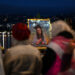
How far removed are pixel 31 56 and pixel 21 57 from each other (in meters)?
0.11

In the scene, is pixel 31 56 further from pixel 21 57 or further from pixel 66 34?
pixel 66 34

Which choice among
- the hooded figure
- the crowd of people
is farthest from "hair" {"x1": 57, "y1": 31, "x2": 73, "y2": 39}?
the hooded figure

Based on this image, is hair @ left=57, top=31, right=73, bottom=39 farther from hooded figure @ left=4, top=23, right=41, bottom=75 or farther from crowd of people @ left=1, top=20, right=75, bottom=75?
hooded figure @ left=4, top=23, right=41, bottom=75

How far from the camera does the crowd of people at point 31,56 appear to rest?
2080mm

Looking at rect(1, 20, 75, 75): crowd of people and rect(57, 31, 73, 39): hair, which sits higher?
rect(57, 31, 73, 39): hair

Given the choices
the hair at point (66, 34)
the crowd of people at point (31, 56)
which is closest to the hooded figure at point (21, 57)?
the crowd of people at point (31, 56)

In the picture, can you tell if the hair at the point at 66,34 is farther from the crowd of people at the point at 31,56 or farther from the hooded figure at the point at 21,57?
the hooded figure at the point at 21,57

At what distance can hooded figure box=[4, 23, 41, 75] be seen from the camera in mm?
2255

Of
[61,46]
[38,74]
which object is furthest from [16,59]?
[61,46]

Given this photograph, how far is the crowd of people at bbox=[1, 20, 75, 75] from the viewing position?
6.82 ft

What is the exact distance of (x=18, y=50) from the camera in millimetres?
2289

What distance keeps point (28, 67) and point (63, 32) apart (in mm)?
513

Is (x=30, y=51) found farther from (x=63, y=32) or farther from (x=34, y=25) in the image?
(x=34, y=25)

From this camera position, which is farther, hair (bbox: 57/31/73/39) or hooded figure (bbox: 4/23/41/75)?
hooded figure (bbox: 4/23/41/75)
